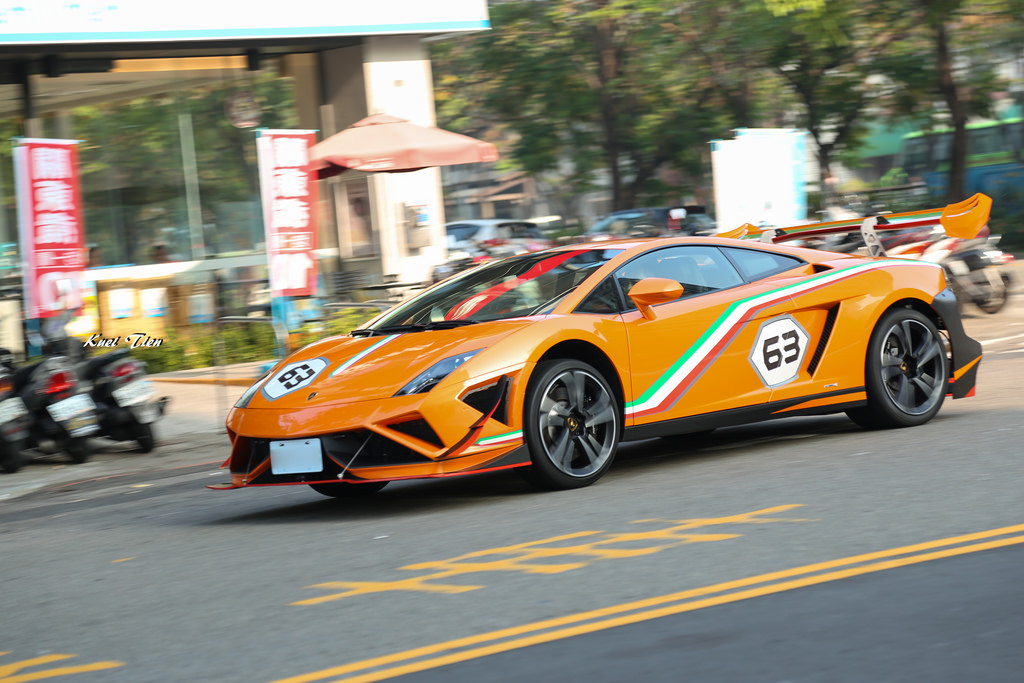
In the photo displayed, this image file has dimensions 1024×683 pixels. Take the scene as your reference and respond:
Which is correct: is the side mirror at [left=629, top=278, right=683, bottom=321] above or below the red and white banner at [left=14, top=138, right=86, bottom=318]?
below

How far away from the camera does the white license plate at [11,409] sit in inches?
403

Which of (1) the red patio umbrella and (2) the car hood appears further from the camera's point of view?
(1) the red patio umbrella

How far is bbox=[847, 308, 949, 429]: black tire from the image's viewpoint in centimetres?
817

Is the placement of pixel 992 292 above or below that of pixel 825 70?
below

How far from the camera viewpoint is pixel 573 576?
16.7 feet

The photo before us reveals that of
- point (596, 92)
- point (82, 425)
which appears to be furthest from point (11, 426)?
point (596, 92)

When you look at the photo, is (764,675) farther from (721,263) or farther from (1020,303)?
(1020,303)

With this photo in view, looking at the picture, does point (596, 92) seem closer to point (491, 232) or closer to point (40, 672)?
point (491, 232)

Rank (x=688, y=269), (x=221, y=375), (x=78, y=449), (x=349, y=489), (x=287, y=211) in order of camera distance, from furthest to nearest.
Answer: (x=221, y=375) → (x=287, y=211) → (x=78, y=449) → (x=688, y=269) → (x=349, y=489)

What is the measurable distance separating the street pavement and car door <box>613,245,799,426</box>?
333 cm

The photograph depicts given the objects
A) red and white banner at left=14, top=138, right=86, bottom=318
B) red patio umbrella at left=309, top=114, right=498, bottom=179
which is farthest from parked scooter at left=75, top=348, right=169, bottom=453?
red patio umbrella at left=309, top=114, right=498, bottom=179

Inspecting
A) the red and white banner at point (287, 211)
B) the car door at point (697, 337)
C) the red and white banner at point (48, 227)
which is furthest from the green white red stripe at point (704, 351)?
the red and white banner at point (48, 227)

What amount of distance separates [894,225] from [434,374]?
8.20 meters

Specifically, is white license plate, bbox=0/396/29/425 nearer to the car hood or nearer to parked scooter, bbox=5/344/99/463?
parked scooter, bbox=5/344/99/463
